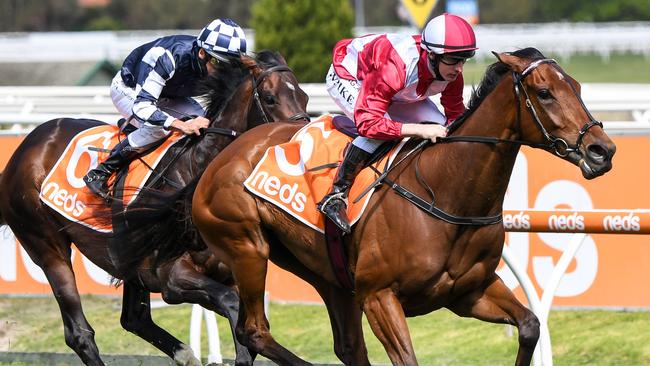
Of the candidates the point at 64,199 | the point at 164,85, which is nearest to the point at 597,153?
the point at 164,85

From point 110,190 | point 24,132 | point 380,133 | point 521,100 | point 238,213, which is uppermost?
point 521,100

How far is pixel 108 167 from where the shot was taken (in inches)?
231

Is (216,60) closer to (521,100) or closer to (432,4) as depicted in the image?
(521,100)

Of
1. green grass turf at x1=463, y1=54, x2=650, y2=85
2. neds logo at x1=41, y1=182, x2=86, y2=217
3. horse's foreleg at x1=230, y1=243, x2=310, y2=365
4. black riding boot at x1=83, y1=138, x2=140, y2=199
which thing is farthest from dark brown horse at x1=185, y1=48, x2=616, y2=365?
green grass turf at x1=463, y1=54, x2=650, y2=85

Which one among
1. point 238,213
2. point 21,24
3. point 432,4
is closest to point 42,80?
point 432,4

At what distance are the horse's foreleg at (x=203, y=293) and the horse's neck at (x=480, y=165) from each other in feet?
4.33

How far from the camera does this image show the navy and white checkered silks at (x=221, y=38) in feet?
18.4

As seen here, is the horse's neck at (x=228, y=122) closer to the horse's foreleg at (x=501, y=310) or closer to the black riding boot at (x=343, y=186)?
the black riding boot at (x=343, y=186)

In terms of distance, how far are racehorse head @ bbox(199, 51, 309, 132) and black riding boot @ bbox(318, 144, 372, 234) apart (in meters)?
0.92

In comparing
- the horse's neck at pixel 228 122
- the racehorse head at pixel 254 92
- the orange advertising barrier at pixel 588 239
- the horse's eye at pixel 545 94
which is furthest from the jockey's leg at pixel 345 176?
the orange advertising barrier at pixel 588 239

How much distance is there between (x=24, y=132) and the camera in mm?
7980

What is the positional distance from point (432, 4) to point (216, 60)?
392cm

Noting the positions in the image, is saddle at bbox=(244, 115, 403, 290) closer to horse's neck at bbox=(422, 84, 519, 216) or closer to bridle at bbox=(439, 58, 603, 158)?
horse's neck at bbox=(422, 84, 519, 216)

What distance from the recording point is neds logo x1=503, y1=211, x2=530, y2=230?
526cm
